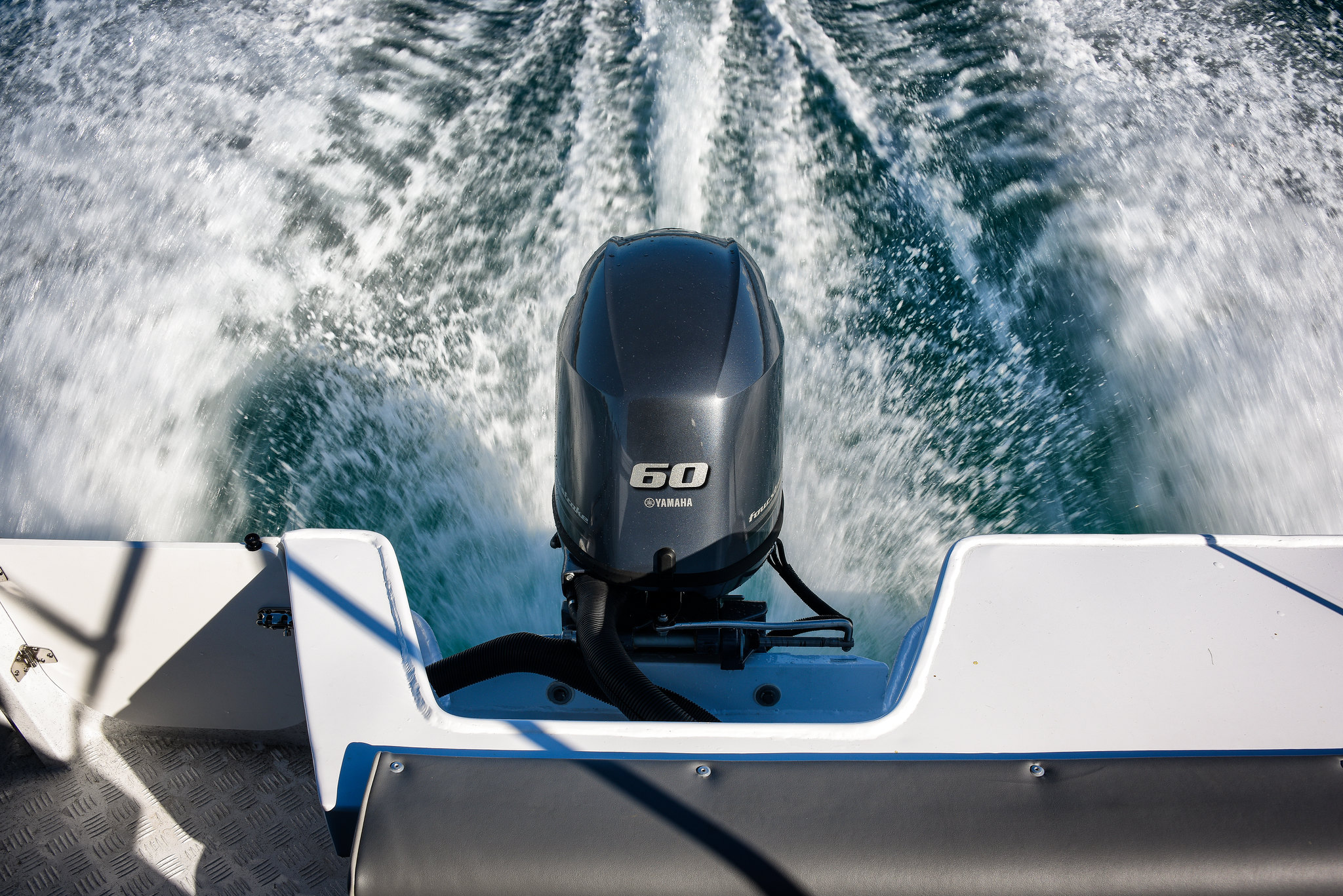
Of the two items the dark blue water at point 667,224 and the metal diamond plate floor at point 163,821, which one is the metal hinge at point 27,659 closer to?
the metal diamond plate floor at point 163,821

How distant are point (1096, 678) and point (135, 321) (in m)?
2.71

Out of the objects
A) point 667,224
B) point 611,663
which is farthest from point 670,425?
point 667,224

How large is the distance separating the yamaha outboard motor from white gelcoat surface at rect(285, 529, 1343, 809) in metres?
0.16

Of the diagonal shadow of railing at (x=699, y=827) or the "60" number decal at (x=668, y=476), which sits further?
the "60" number decal at (x=668, y=476)

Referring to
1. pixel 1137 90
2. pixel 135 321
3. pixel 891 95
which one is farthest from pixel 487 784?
pixel 1137 90

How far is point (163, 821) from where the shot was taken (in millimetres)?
1576

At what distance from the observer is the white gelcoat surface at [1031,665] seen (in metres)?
1.06

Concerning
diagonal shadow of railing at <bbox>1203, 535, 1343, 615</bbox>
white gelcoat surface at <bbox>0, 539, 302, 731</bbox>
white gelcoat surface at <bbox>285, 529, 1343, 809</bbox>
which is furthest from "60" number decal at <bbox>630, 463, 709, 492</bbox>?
diagonal shadow of railing at <bbox>1203, 535, 1343, 615</bbox>

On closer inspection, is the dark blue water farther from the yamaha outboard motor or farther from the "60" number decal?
the "60" number decal

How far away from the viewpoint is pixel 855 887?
35.8 inches

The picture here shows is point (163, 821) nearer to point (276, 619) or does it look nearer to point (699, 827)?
point (276, 619)

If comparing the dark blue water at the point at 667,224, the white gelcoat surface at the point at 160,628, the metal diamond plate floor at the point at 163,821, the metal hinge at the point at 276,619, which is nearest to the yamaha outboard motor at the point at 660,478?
the metal hinge at the point at 276,619

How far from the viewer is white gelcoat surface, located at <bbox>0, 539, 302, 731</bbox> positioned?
1419 millimetres

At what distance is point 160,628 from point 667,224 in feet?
6.11
